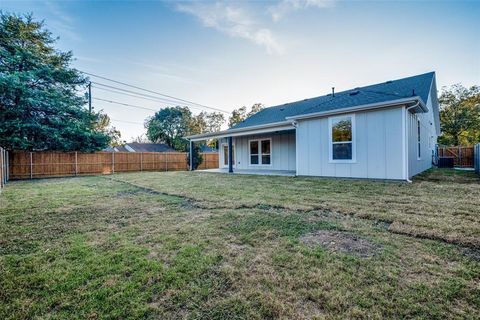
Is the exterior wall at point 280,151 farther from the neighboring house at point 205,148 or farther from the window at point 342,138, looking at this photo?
the neighboring house at point 205,148

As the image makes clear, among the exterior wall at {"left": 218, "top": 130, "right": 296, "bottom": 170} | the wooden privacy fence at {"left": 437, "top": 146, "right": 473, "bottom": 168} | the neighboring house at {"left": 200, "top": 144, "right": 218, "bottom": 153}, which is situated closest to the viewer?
the exterior wall at {"left": 218, "top": 130, "right": 296, "bottom": 170}

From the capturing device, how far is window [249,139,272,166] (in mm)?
13858

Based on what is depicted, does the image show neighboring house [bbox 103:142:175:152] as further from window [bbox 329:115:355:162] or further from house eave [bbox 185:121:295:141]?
window [bbox 329:115:355:162]

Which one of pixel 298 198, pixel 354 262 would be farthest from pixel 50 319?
pixel 298 198

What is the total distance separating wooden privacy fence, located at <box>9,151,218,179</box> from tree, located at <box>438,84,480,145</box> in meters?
22.7

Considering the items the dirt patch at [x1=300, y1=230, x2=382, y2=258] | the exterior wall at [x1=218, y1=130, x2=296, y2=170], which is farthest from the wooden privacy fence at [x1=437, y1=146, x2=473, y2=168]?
the dirt patch at [x1=300, y1=230, x2=382, y2=258]

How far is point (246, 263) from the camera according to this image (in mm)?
2260

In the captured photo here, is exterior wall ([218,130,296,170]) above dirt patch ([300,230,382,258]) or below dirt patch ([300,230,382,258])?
above

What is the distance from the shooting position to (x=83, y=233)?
329 centimetres

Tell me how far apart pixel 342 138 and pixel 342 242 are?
670cm

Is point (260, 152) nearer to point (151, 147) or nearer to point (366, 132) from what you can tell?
point (366, 132)

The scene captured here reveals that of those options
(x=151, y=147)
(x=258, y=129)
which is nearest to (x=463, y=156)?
(x=258, y=129)

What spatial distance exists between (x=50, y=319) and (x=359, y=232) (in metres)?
3.23

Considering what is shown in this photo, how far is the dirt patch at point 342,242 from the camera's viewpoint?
2488 mm
